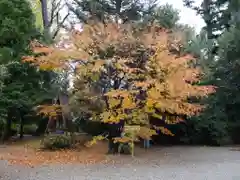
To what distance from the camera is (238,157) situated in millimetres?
12680

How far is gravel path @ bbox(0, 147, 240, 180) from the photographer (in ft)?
27.5

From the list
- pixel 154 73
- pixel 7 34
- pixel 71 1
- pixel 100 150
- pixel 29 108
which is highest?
pixel 71 1

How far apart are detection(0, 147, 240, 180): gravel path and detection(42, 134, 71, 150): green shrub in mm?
3555

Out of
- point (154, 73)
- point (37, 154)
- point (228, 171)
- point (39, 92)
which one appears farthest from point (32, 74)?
point (228, 171)

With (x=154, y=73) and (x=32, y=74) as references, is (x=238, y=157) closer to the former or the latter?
(x=154, y=73)

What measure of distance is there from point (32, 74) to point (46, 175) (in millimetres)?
9596

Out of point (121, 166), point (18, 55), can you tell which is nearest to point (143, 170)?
point (121, 166)

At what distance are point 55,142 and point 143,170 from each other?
610cm

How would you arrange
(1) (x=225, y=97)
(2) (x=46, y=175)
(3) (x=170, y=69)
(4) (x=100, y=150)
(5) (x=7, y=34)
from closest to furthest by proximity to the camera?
(2) (x=46, y=175), (3) (x=170, y=69), (4) (x=100, y=150), (5) (x=7, y=34), (1) (x=225, y=97)

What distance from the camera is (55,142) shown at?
48.0 feet

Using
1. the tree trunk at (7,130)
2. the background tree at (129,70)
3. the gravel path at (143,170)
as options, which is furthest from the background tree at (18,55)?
the gravel path at (143,170)

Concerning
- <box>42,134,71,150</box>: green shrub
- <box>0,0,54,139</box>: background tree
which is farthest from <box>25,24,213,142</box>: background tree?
<box>0,0,54,139</box>: background tree

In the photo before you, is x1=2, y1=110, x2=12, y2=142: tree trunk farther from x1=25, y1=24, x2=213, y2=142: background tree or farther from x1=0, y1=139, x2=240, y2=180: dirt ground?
x1=25, y1=24, x2=213, y2=142: background tree

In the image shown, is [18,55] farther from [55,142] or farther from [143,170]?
[143,170]
